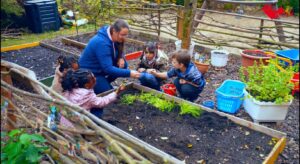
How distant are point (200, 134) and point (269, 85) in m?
0.66

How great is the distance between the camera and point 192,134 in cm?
250

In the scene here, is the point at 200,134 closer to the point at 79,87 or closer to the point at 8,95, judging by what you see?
the point at 79,87

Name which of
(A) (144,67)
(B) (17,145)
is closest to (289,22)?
(B) (17,145)

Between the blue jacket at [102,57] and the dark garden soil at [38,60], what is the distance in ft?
3.27

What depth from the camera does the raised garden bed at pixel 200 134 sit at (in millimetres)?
2234

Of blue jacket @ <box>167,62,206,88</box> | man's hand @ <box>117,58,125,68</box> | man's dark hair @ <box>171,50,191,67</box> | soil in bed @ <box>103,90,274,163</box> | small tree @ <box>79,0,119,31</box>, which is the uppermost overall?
small tree @ <box>79,0,119,31</box>

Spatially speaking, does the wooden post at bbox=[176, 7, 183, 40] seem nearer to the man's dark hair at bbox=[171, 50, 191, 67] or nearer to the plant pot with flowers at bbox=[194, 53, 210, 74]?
the plant pot with flowers at bbox=[194, 53, 210, 74]

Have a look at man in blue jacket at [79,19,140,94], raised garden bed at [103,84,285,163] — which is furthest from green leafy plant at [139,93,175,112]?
man in blue jacket at [79,19,140,94]

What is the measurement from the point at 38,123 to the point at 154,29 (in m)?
3.60

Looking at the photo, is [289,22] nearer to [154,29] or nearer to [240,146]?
[240,146]

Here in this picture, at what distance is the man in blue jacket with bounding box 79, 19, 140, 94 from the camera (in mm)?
2688

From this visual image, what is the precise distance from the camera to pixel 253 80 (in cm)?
260

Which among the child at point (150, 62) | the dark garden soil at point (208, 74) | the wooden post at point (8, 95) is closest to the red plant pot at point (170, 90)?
the child at point (150, 62)

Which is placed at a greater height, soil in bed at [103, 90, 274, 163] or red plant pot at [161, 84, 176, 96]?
red plant pot at [161, 84, 176, 96]
